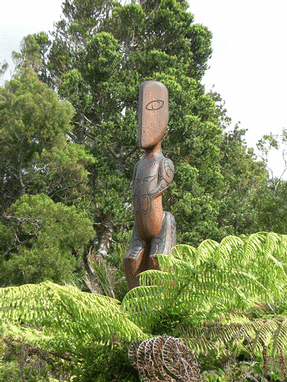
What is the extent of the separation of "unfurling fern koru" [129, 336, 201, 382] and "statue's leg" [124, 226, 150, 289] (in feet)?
9.74

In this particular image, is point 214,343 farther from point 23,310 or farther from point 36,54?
point 36,54

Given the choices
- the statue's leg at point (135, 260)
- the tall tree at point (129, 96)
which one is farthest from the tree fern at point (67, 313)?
the tall tree at point (129, 96)

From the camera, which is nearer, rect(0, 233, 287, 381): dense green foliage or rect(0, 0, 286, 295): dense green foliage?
rect(0, 233, 287, 381): dense green foliage

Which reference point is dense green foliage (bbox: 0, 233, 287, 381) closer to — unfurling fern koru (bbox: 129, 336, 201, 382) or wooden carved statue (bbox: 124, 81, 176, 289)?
unfurling fern koru (bbox: 129, 336, 201, 382)

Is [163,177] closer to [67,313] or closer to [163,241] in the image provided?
[163,241]

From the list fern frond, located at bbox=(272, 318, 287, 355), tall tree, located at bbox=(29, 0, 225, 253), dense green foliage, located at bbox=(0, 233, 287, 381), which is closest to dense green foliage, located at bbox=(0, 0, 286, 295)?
tall tree, located at bbox=(29, 0, 225, 253)

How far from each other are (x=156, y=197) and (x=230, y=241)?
238cm

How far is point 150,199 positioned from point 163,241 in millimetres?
599

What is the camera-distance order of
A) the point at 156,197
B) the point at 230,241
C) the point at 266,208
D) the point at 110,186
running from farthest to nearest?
the point at 266,208, the point at 110,186, the point at 156,197, the point at 230,241

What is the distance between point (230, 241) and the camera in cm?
310

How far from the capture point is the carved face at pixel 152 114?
5.61 meters

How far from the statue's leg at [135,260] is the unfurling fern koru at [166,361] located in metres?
2.97

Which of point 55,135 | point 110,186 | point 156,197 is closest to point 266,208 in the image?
point 110,186

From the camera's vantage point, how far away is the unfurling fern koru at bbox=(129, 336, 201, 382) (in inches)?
86.7
